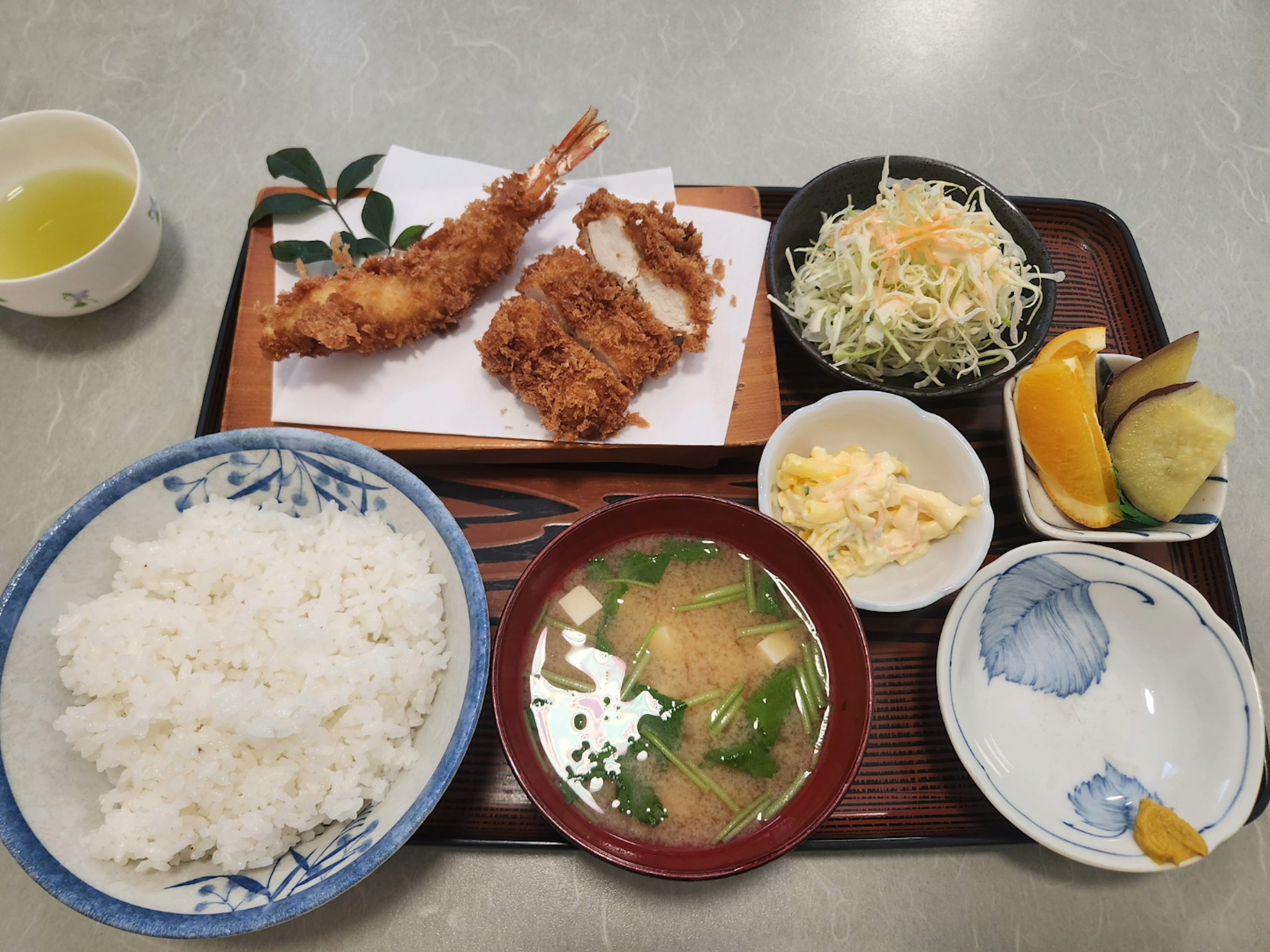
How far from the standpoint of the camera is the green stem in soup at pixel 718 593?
5.44ft

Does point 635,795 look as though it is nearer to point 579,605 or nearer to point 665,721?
point 665,721

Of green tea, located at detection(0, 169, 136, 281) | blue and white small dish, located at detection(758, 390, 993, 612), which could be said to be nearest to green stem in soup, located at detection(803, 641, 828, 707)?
blue and white small dish, located at detection(758, 390, 993, 612)

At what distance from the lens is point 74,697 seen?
1446mm

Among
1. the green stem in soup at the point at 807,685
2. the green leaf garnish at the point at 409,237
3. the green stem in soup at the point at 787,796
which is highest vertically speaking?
the green leaf garnish at the point at 409,237

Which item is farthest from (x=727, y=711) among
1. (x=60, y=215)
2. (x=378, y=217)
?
(x=60, y=215)

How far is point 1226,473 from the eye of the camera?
1.79 metres

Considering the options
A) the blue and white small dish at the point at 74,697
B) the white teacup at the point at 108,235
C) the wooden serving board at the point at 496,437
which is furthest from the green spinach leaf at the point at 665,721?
the white teacup at the point at 108,235

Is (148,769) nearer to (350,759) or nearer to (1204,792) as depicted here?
(350,759)

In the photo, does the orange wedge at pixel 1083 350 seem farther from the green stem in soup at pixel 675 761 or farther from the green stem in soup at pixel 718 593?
the green stem in soup at pixel 675 761

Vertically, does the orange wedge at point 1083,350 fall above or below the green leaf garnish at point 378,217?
above

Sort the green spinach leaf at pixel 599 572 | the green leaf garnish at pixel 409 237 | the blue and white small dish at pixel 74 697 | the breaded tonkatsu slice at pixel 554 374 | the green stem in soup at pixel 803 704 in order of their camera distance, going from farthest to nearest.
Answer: the green leaf garnish at pixel 409 237 → the breaded tonkatsu slice at pixel 554 374 → the green spinach leaf at pixel 599 572 → the green stem in soup at pixel 803 704 → the blue and white small dish at pixel 74 697

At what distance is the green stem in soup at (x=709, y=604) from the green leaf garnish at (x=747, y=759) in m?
0.30

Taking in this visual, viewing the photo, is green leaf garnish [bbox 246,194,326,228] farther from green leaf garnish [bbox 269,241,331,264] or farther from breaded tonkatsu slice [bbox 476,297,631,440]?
breaded tonkatsu slice [bbox 476,297,631,440]

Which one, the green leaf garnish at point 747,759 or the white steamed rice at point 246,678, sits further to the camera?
the green leaf garnish at point 747,759
